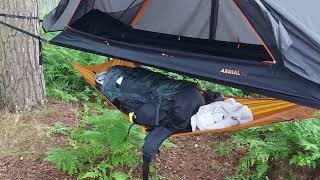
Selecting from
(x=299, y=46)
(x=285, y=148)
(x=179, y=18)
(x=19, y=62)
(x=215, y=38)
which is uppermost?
(x=299, y=46)

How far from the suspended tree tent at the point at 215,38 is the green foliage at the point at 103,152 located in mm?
463

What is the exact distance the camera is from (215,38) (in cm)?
376

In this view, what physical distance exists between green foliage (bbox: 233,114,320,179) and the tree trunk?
177 cm

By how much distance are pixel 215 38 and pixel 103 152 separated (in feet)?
4.62

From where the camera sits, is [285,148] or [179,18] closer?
[285,148]

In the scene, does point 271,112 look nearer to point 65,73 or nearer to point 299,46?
point 299,46

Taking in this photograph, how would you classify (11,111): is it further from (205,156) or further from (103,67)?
(205,156)

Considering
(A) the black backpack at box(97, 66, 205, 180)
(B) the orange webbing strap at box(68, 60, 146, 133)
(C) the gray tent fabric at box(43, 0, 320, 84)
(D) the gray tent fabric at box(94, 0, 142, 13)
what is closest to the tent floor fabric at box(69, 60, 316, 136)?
(A) the black backpack at box(97, 66, 205, 180)

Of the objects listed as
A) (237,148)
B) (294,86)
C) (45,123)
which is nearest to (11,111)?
(45,123)

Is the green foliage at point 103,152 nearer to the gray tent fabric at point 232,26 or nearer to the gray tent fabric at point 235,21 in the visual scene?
the gray tent fabric at point 235,21

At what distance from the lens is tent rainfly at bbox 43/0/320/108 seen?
2.36 metres

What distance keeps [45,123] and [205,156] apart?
137 cm

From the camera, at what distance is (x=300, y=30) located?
94.4 inches

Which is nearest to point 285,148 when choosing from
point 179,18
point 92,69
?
point 179,18
